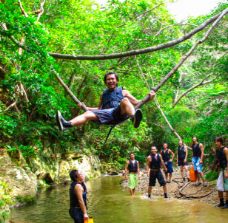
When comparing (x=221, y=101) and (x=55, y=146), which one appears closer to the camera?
(x=221, y=101)

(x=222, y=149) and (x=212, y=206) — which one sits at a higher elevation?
(x=222, y=149)

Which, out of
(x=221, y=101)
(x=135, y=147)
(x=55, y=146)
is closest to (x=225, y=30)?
(x=221, y=101)

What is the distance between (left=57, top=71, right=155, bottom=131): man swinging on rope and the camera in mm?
3167

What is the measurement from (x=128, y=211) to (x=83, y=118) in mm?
4232

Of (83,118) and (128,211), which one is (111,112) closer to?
(83,118)

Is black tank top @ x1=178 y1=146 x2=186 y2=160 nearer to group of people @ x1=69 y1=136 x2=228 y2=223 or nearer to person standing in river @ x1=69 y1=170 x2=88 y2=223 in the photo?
group of people @ x1=69 y1=136 x2=228 y2=223

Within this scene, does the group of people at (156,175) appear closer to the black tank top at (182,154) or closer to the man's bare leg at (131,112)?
the black tank top at (182,154)

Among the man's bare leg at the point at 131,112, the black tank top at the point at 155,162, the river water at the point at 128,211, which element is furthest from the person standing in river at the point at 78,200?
the black tank top at the point at 155,162

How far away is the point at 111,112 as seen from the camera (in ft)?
11.6

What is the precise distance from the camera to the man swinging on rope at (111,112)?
3167mm

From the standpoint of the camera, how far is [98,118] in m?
3.43

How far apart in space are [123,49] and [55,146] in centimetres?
706

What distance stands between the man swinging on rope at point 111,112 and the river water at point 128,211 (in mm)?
3169

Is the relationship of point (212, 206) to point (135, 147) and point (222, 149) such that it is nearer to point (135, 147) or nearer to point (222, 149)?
point (222, 149)
